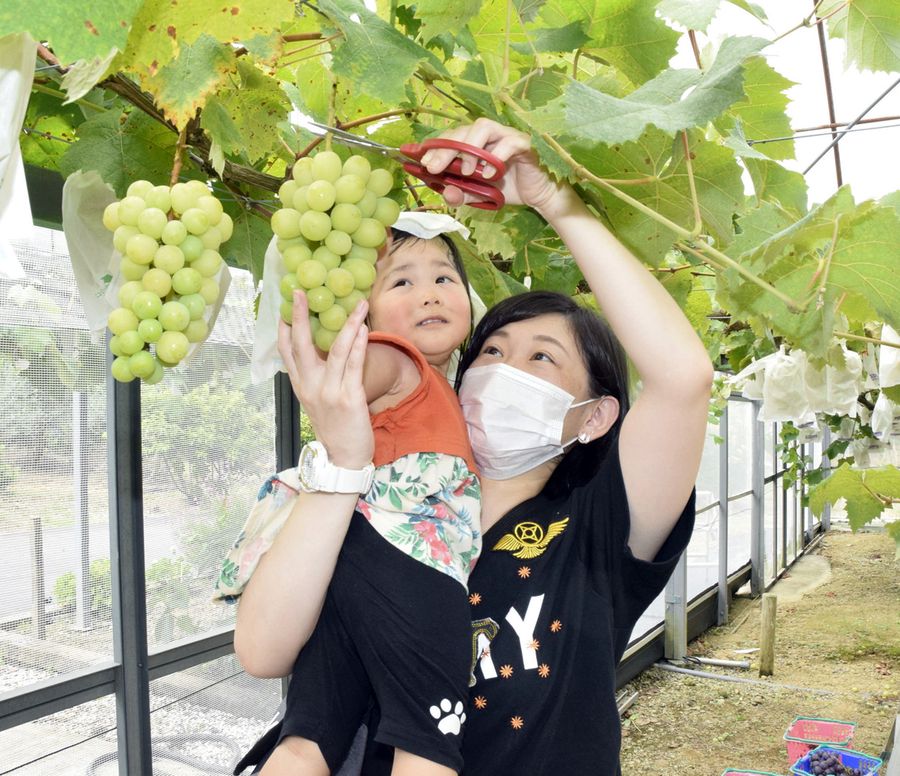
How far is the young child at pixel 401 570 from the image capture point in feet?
2.73

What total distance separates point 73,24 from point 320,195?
0.81 ft

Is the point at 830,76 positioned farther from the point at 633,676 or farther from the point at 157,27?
the point at 633,676

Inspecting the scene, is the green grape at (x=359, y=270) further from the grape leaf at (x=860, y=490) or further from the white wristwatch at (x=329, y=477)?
the grape leaf at (x=860, y=490)

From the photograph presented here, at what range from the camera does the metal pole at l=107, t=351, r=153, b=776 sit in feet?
8.09

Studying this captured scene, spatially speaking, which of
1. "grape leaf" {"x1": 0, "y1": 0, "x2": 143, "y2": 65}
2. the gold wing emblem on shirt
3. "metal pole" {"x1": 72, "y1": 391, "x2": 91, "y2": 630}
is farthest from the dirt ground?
"grape leaf" {"x1": 0, "y1": 0, "x2": 143, "y2": 65}

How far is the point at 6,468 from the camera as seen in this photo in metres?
2.13

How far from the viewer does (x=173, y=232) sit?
0.56m

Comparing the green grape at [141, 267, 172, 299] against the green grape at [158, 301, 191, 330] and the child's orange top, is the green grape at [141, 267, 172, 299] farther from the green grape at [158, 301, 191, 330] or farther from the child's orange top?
the child's orange top

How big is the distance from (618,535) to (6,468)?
1697mm

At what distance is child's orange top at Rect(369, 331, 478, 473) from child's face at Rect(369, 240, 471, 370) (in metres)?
0.04

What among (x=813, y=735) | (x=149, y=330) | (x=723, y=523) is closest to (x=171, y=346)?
(x=149, y=330)

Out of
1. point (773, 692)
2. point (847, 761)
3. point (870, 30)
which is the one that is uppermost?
point (870, 30)

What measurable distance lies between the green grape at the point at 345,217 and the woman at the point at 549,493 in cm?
8

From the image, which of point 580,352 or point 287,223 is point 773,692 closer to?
point 580,352
